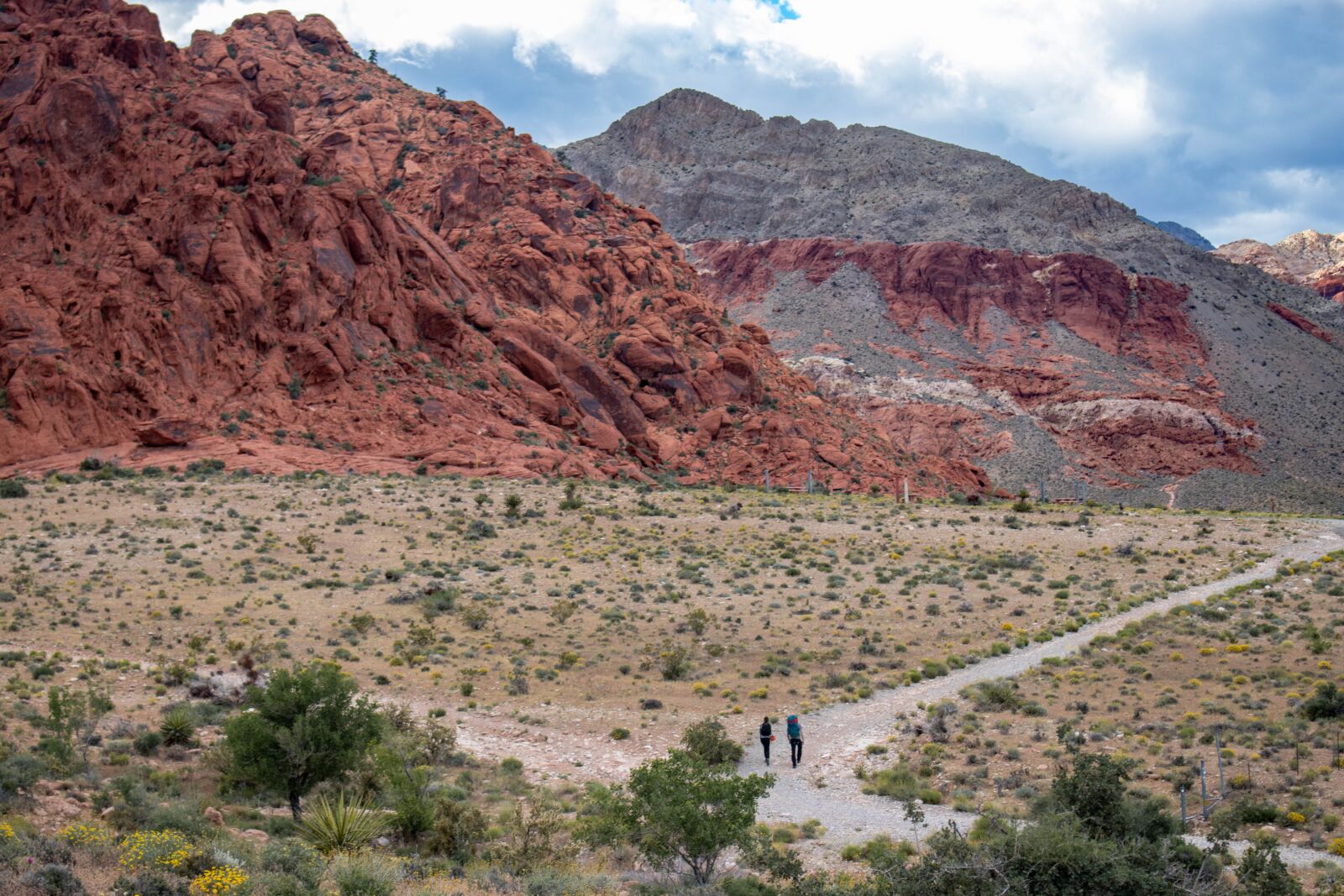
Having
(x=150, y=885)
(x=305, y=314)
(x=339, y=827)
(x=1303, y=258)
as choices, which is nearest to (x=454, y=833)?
(x=339, y=827)

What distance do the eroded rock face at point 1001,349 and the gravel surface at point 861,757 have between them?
5898 centimetres

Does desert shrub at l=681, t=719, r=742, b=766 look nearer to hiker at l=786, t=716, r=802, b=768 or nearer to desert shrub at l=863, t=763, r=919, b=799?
hiker at l=786, t=716, r=802, b=768

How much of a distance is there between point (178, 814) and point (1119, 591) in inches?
1091

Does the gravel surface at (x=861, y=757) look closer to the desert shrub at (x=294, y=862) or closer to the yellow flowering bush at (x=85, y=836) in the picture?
the desert shrub at (x=294, y=862)

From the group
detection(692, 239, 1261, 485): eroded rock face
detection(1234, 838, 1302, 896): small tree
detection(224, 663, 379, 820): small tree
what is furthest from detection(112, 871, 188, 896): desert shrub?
detection(692, 239, 1261, 485): eroded rock face

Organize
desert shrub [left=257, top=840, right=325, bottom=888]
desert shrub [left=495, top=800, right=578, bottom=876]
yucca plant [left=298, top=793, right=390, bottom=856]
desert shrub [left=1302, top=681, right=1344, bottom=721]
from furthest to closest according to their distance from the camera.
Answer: desert shrub [left=1302, top=681, right=1344, bottom=721] → yucca plant [left=298, top=793, right=390, bottom=856] → desert shrub [left=495, top=800, right=578, bottom=876] → desert shrub [left=257, top=840, right=325, bottom=888]

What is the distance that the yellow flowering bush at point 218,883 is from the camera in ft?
32.9

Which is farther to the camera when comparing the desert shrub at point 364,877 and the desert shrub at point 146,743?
the desert shrub at point 146,743

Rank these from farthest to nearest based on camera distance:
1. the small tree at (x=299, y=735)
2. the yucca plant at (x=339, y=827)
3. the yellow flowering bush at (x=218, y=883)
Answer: the small tree at (x=299, y=735)
the yucca plant at (x=339, y=827)
the yellow flowering bush at (x=218, y=883)

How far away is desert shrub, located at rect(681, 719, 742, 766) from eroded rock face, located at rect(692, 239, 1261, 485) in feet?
220

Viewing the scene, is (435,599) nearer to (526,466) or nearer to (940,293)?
(526,466)

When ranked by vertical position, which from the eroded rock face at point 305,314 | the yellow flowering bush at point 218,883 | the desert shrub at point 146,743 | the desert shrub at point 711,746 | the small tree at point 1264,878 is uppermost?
the eroded rock face at point 305,314

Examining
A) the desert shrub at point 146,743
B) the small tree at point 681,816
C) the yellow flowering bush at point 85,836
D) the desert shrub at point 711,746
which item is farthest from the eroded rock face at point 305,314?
the small tree at point 681,816

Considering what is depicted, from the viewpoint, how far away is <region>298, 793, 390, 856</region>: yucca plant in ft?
43.7
